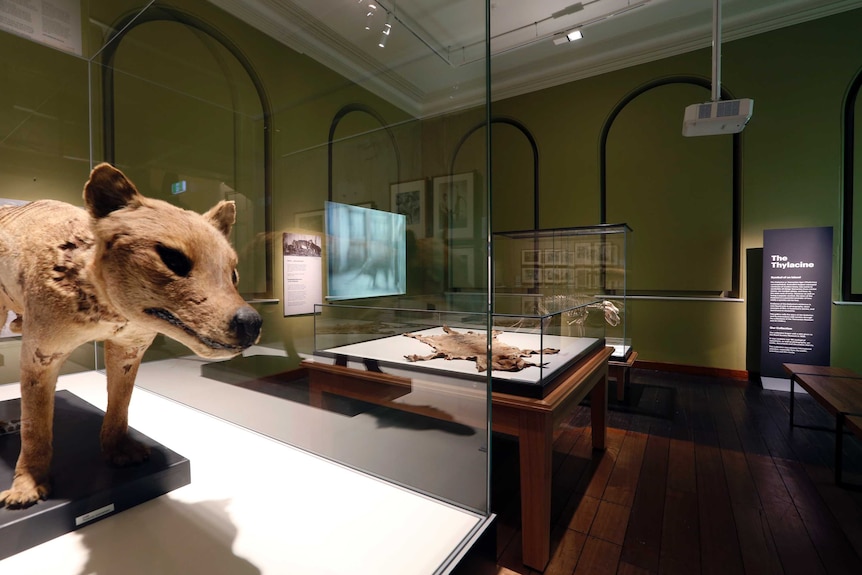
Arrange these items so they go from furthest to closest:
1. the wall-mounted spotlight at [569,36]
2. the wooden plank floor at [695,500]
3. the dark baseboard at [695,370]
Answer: the dark baseboard at [695,370] → the wall-mounted spotlight at [569,36] → the wooden plank floor at [695,500]

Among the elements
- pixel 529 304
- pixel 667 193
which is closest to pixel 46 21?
pixel 529 304

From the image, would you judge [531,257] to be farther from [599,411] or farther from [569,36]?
[569,36]

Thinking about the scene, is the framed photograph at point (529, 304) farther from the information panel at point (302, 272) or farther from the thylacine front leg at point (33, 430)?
the thylacine front leg at point (33, 430)

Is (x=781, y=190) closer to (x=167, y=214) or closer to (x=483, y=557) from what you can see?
(x=483, y=557)

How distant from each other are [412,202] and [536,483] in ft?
4.19

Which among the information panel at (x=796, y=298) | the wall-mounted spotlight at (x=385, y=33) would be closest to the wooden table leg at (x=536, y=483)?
the wall-mounted spotlight at (x=385, y=33)

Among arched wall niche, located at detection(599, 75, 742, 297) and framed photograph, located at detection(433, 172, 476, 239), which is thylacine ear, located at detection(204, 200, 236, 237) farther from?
arched wall niche, located at detection(599, 75, 742, 297)

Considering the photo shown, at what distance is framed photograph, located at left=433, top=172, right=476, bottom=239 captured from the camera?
1.05 meters

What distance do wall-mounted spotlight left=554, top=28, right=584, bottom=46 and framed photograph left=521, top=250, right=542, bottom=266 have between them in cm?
271

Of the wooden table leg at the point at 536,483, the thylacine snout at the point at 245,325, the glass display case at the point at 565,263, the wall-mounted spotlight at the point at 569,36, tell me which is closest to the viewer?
the thylacine snout at the point at 245,325

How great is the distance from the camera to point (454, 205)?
3.46 feet


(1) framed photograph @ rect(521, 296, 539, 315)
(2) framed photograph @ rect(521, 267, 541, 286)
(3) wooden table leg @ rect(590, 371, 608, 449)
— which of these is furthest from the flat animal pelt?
(2) framed photograph @ rect(521, 267, 541, 286)

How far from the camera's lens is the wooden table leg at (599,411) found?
2758mm

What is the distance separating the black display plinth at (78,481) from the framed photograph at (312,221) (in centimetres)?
60
